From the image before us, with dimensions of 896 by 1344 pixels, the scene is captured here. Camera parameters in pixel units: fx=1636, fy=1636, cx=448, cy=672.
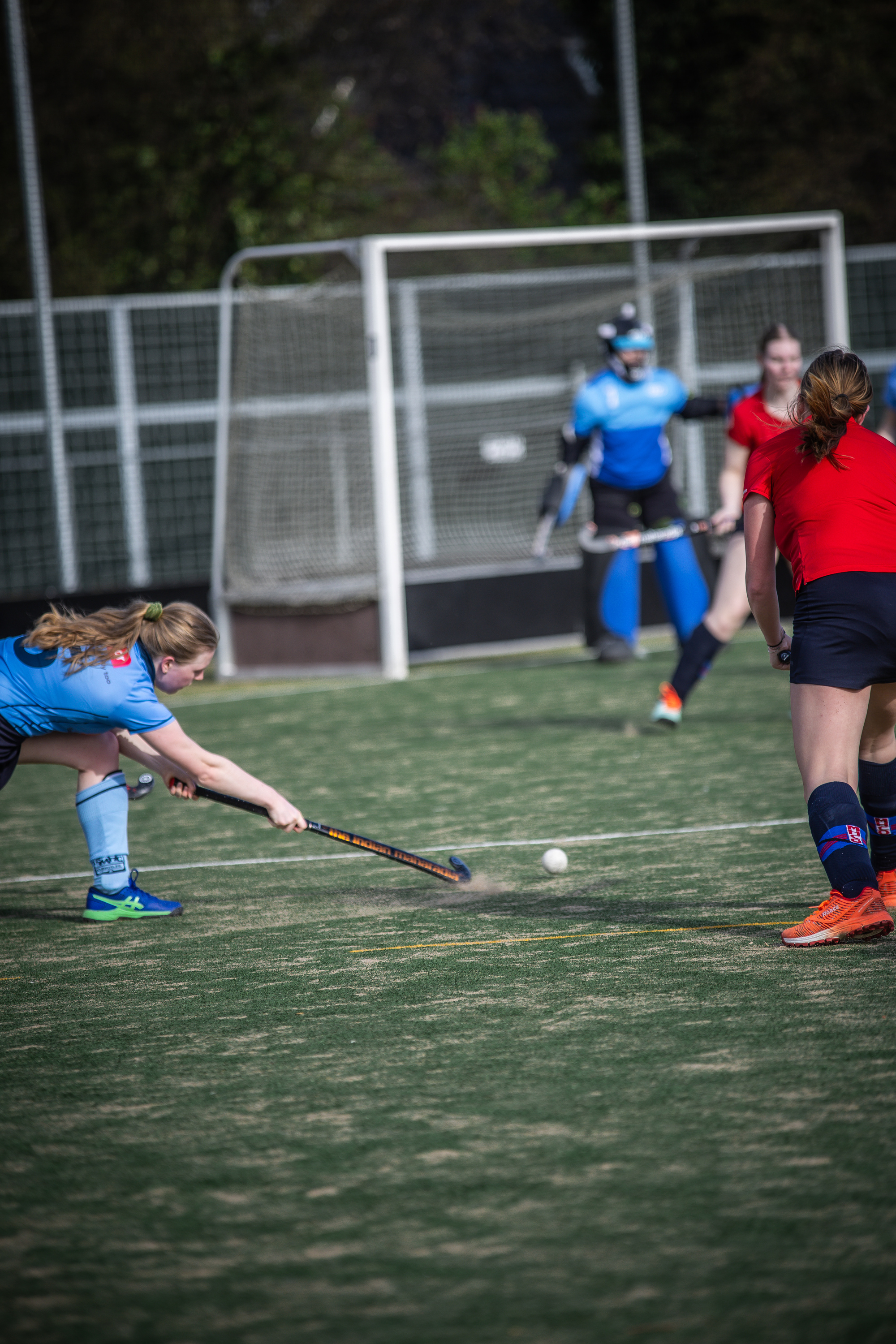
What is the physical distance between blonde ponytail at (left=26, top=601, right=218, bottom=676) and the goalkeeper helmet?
451 cm

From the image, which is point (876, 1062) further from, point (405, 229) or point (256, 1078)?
point (405, 229)

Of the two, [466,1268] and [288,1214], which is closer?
[466,1268]

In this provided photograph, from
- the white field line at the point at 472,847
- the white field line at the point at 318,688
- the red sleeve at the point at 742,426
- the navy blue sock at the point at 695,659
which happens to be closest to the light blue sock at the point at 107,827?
the white field line at the point at 472,847

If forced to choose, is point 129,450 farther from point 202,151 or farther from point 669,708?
point 202,151

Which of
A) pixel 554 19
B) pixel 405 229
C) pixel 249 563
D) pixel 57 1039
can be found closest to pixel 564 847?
pixel 57 1039

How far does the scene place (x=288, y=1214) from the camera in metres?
2.37

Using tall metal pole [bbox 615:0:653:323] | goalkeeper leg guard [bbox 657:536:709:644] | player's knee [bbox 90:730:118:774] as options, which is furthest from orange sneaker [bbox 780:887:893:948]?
tall metal pole [bbox 615:0:653:323]

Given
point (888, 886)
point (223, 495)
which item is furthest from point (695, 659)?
point (223, 495)

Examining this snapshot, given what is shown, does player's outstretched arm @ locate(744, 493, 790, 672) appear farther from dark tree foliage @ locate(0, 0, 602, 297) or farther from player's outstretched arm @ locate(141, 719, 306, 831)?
dark tree foliage @ locate(0, 0, 602, 297)

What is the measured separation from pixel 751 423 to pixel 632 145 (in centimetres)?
529

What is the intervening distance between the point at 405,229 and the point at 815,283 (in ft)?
32.2

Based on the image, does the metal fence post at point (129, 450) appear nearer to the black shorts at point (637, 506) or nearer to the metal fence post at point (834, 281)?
the black shorts at point (637, 506)

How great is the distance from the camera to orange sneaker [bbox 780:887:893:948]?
3.53 meters

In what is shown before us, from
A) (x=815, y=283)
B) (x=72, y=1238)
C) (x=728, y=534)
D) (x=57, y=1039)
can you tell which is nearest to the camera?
(x=72, y=1238)
